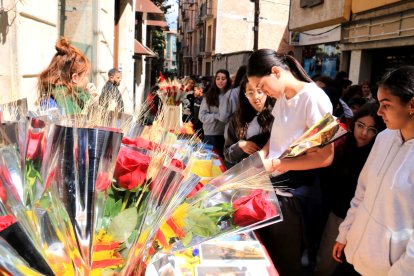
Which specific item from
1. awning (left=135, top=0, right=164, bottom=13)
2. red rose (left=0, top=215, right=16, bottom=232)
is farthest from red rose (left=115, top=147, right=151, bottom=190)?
awning (left=135, top=0, right=164, bottom=13)

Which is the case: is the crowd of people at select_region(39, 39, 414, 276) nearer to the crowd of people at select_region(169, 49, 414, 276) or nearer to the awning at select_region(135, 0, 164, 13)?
the crowd of people at select_region(169, 49, 414, 276)

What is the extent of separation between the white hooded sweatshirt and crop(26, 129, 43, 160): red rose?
55.4 inches

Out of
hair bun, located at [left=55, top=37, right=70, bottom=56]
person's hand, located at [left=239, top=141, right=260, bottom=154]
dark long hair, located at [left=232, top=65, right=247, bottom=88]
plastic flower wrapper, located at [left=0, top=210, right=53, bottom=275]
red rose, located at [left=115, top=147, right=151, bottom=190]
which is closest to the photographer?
plastic flower wrapper, located at [left=0, top=210, right=53, bottom=275]

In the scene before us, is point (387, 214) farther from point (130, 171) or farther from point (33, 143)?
point (33, 143)

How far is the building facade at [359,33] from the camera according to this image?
29.2 feet

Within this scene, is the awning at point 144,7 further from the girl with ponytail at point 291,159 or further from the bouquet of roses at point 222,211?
the bouquet of roses at point 222,211

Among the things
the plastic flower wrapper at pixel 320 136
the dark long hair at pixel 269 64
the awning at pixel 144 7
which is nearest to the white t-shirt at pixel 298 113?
the dark long hair at pixel 269 64

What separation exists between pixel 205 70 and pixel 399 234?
3266cm

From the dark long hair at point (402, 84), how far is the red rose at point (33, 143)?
1410mm

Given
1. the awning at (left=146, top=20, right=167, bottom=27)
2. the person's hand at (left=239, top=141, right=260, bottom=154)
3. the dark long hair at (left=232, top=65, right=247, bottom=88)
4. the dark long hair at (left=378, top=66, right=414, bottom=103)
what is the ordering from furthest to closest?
the awning at (left=146, top=20, right=167, bottom=27) < the dark long hair at (left=232, top=65, right=247, bottom=88) < the person's hand at (left=239, top=141, right=260, bottom=154) < the dark long hair at (left=378, top=66, right=414, bottom=103)

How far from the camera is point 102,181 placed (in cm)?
92

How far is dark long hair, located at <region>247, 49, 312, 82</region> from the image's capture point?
203 cm

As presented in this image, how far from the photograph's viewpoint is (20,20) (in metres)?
2.90

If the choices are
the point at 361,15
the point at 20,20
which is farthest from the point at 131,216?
the point at 361,15
